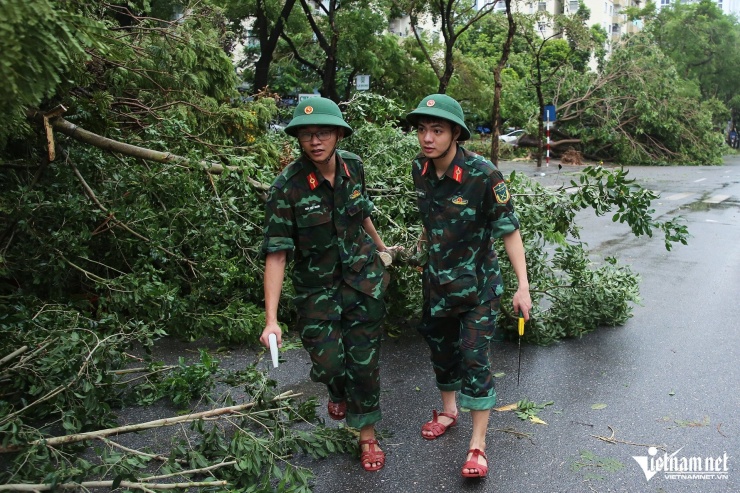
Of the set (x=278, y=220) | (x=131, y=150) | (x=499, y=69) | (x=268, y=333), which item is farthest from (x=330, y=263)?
(x=499, y=69)

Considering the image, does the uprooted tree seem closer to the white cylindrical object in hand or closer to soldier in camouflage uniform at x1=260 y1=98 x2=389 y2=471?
soldier in camouflage uniform at x1=260 y1=98 x2=389 y2=471

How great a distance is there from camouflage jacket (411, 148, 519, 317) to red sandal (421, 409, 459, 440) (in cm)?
Answer: 64

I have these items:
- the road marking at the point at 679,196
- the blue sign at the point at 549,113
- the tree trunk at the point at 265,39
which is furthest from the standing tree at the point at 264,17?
the blue sign at the point at 549,113

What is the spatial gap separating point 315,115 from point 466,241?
3.05 feet

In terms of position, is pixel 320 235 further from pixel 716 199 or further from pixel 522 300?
pixel 716 199

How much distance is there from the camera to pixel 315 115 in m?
3.26

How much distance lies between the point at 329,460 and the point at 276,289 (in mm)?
910

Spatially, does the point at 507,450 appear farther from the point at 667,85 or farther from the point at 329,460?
the point at 667,85

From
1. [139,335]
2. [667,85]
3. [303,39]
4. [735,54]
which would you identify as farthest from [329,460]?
[735,54]

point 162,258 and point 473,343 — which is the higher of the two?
point 162,258

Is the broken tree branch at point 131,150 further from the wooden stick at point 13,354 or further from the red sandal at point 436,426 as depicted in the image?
the red sandal at point 436,426

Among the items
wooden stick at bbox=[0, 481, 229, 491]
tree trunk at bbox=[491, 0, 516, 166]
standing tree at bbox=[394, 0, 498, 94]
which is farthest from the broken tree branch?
standing tree at bbox=[394, 0, 498, 94]

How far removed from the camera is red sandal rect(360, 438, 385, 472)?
3406 mm

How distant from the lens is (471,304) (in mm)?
3459
